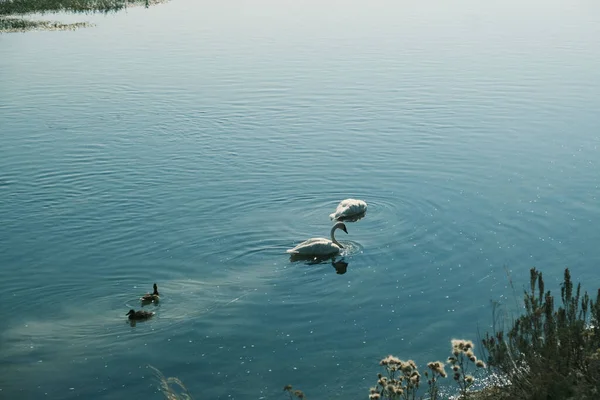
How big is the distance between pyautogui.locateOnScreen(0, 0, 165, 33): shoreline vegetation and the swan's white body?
36990mm

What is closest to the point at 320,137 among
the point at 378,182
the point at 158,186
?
the point at 378,182

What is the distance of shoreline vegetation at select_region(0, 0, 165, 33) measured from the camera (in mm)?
54500

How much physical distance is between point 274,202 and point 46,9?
43.3 meters

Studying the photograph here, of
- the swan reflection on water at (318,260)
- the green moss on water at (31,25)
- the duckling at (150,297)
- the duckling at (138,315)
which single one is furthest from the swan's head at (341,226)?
the green moss on water at (31,25)

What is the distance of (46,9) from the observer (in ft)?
201

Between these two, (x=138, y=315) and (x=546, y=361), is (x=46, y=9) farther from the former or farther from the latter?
(x=546, y=361)

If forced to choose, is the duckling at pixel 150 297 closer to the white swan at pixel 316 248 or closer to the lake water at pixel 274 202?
the lake water at pixel 274 202

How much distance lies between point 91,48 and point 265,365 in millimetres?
34811

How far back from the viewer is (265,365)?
15742 mm

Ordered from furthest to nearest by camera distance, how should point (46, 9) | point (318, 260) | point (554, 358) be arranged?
1. point (46, 9)
2. point (318, 260)
3. point (554, 358)

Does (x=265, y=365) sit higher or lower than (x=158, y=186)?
lower

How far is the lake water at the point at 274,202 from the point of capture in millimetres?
16438

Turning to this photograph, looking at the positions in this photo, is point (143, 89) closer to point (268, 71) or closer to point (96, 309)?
point (268, 71)

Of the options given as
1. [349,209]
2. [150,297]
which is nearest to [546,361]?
[150,297]
